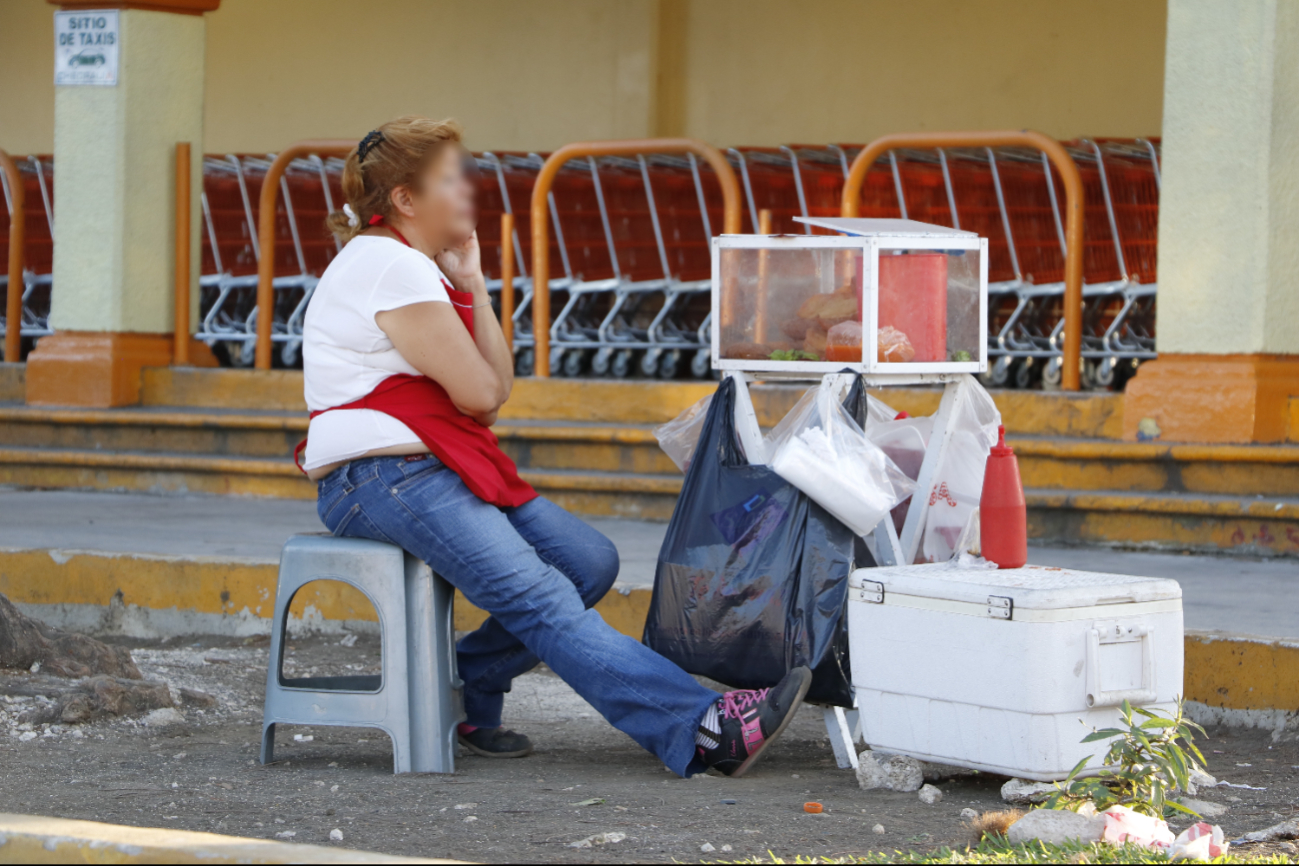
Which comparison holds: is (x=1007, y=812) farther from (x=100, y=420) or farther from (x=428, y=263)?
(x=100, y=420)

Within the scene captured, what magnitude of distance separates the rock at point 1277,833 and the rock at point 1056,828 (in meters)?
0.34

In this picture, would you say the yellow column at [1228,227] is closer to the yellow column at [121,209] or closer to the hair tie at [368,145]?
the hair tie at [368,145]

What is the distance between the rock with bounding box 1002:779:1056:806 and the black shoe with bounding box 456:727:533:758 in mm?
1186

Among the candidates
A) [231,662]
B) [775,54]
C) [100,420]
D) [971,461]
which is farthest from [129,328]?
[971,461]

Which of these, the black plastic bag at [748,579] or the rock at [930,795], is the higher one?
the black plastic bag at [748,579]

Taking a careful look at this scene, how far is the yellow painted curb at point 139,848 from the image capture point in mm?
A: 2195

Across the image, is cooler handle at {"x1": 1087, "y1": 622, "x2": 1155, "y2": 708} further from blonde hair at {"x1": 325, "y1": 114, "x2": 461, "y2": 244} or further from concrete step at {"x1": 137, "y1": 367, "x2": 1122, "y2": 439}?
concrete step at {"x1": 137, "y1": 367, "x2": 1122, "y2": 439}

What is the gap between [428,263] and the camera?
3527 mm

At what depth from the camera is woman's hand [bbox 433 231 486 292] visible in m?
3.71

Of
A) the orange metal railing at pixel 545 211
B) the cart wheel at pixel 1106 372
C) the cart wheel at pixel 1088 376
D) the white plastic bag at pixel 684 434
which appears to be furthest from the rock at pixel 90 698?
the cart wheel at pixel 1088 376

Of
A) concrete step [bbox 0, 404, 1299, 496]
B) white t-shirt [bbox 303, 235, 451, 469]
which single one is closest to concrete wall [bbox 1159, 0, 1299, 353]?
concrete step [bbox 0, 404, 1299, 496]

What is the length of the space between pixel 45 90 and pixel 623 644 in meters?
10.9

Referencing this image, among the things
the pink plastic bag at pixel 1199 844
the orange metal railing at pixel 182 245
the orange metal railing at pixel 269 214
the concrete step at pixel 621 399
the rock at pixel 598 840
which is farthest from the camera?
the orange metal railing at pixel 182 245

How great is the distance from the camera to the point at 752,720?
3.42 m
